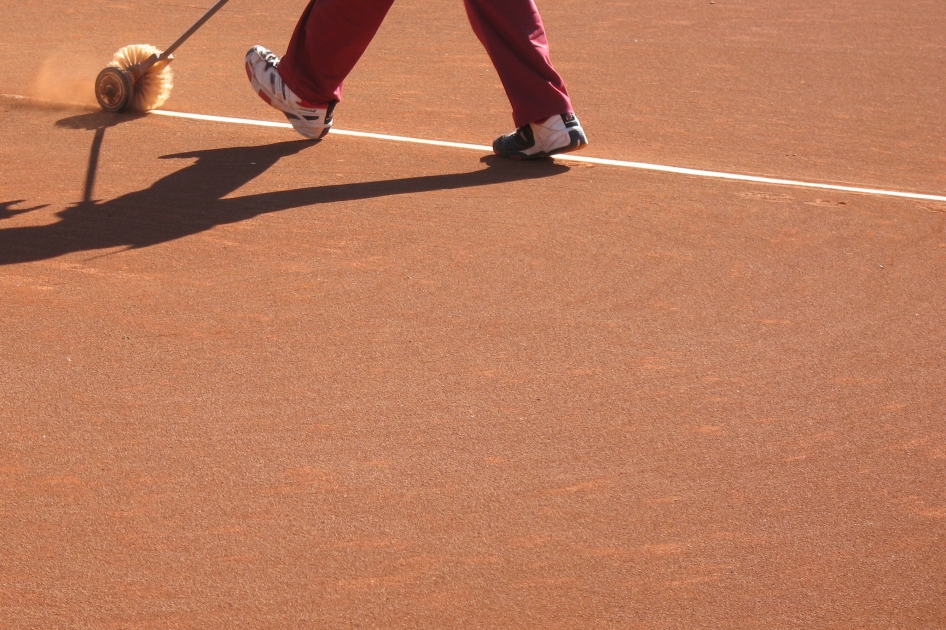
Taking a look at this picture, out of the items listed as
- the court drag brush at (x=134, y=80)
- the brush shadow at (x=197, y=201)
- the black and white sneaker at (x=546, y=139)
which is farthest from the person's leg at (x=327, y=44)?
the black and white sneaker at (x=546, y=139)

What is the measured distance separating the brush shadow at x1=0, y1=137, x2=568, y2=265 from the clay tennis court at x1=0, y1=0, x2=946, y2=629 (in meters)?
0.02

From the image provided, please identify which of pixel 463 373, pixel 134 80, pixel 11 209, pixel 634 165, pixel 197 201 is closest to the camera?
pixel 463 373

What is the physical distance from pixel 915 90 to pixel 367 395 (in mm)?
5141

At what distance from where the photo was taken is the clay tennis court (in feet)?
9.38

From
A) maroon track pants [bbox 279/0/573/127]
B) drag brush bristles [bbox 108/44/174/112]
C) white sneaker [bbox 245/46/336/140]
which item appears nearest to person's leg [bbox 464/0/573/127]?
maroon track pants [bbox 279/0/573/127]

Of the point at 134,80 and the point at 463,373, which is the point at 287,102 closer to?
the point at 134,80

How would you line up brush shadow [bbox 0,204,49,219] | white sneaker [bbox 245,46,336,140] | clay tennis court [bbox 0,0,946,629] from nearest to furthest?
1. clay tennis court [bbox 0,0,946,629]
2. brush shadow [bbox 0,204,49,219]
3. white sneaker [bbox 245,46,336,140]

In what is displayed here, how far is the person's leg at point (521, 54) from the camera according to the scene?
550 centimetres

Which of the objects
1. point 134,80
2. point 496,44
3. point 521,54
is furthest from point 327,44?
point 134,80

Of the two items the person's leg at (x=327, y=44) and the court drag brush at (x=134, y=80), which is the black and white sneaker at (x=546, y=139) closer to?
the person's leg at (x=327, y=44)

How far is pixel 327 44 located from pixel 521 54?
2.98 ft

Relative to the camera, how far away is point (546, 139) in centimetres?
559

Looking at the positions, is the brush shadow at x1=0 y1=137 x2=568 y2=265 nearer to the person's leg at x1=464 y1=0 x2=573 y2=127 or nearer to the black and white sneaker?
the black and white sneaker

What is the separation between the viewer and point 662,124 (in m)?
6.45
